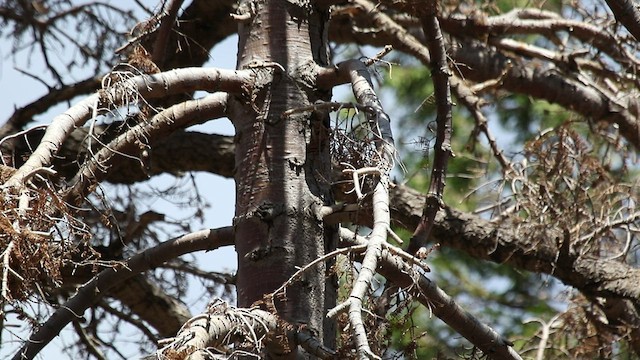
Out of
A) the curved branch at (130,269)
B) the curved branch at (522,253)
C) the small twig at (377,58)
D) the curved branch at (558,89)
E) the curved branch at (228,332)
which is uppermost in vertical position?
the curved branch at (558,89)

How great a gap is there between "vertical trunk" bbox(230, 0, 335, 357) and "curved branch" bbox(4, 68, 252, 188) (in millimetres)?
123

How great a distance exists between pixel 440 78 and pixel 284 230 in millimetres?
869

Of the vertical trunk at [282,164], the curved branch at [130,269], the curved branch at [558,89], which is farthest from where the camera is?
the curved branch at [558,89]

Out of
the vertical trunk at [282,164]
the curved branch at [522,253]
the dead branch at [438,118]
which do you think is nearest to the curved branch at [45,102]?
the curved branch at [522,253]

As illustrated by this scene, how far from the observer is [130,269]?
341 cm

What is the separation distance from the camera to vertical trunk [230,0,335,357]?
330 centimetres

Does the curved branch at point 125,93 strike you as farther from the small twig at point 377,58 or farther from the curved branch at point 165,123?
the small twig at point 377,58

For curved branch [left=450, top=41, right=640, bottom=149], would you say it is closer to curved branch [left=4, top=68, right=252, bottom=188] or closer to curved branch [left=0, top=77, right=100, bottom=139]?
curved branch [left=0, top=77, right=100, bottom=139]

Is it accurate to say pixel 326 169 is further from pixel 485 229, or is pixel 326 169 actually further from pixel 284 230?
pixel 485 229

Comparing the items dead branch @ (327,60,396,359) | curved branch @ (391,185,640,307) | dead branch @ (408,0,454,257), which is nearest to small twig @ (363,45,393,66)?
dead branch @ (327,60,396,359)

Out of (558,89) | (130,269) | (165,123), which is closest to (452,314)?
(130,269)

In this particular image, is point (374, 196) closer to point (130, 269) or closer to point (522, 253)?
point (130, 269)

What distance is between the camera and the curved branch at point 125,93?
9.55 ft

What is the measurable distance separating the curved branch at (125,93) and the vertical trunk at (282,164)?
0.12m
